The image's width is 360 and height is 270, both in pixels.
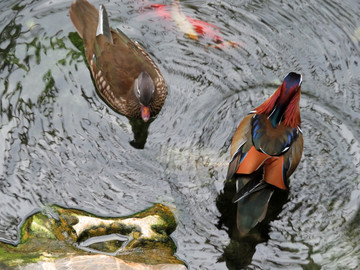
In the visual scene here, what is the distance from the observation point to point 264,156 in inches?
208

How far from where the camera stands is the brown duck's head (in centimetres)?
628

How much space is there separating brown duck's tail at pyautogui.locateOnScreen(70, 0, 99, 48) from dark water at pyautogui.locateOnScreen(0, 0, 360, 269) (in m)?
0.25

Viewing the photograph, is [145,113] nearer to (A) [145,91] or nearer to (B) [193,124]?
(A) [145,91]

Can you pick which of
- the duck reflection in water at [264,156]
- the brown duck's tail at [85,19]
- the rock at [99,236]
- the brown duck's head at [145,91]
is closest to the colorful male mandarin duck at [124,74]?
the brown duck's head at [145,91]

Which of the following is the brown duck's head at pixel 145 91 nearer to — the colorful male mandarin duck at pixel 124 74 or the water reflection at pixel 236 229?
the colorful male mandarin duck at pixel 124 74

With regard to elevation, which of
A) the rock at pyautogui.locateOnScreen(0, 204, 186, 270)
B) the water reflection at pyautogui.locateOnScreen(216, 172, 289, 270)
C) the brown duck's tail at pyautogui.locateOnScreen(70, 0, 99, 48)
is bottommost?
the water reflection at pyautogui.locateOnScreen(216, 172, 289, 270)

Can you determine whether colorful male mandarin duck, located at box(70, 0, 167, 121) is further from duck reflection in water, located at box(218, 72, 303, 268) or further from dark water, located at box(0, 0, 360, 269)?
duck reflection in water, located at box(218, 72, 303, 268)

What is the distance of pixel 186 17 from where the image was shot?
23.5 ft

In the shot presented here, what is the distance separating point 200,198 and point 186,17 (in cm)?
252

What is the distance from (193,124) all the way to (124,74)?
98cm

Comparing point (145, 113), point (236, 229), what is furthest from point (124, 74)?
point (236, 229)

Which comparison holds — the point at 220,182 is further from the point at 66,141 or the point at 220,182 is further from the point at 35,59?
the point at 35,59

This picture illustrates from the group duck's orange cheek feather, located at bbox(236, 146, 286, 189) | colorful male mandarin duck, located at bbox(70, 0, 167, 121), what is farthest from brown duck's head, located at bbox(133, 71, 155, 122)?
duck's orange cheek feather, located at bbox(236, 146, 286, 189)

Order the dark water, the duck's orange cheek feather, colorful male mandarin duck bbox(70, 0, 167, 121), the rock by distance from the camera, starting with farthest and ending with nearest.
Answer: colorful male mandarin duck bbox(70, 0, 167, 121)
the dark water
the duck's orange cheek feather
the rock
